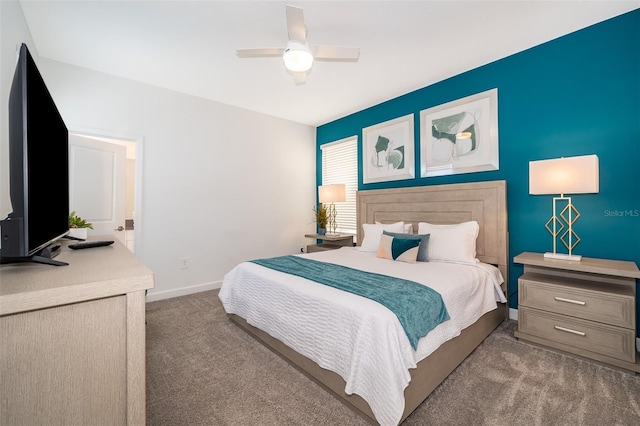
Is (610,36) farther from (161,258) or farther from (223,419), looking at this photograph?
(161,258)

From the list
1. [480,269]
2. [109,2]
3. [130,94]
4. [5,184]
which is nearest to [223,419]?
[5,184]

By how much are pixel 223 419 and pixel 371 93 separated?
3.95 meters

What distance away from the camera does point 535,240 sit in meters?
2.82

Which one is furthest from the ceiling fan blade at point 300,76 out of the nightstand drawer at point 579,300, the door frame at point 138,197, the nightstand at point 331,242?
the nightstand drawer at point 579,300

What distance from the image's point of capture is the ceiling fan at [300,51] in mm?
2127

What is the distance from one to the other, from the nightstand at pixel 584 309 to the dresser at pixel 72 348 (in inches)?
114

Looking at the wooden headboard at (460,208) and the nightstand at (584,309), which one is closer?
the nightstand at (584,309)

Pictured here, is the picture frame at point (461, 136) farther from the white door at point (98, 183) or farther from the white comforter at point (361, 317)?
the white door at point (98, 183)

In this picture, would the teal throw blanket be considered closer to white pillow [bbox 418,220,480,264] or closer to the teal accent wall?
white pillow [bbox 418,220,480,264]

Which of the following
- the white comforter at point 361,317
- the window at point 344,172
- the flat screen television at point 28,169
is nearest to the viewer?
the flat screen television at point 28,169

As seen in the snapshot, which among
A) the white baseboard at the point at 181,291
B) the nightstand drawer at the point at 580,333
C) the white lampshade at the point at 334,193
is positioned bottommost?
the white baseboard at the point at 181,291

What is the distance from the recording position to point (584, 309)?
2158mm

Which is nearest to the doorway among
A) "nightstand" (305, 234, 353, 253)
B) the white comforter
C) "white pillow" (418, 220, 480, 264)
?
the white comforter

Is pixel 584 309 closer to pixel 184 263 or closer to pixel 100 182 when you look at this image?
pixel 184 263
